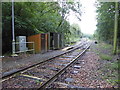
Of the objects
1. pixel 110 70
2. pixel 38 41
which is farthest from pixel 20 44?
pixel 110 70

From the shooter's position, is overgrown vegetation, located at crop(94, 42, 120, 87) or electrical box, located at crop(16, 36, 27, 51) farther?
electrical box, located at crop(16, 36, 27, 51)

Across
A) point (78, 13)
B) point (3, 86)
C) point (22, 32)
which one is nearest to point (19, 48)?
point (22, 32)

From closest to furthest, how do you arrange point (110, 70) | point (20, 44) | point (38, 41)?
point (110, 70) < point (20, 44) < point (38, 41)

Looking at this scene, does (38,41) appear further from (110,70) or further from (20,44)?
(110,70)

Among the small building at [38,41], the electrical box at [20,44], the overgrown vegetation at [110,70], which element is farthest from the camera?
the small building at [38,41]

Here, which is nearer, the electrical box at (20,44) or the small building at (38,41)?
the electrical box at (20,44)

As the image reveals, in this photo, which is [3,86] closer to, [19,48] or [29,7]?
[19,48]

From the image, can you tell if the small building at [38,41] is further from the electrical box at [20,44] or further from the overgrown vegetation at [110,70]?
the overgrown vegetation at [110,70]

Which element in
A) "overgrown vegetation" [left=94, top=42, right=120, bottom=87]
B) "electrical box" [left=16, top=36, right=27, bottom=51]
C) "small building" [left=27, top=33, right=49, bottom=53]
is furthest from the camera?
"small building" [left=27, top=33, right=49, bottom=53]

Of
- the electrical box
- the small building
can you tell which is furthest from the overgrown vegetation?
the electrical box

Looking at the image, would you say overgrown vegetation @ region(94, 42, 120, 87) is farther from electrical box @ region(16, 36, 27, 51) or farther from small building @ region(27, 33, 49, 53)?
electrical box @ region(16, 36, 27, 51)

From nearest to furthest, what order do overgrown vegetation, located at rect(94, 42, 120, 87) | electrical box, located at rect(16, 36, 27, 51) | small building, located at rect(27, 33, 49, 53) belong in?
overgrown vegetation, located at rect(94, 42, 120, 87), electrical box, located at rect(16, 36, 27, 51), small building, located at rect(27, 33, 49, 53)

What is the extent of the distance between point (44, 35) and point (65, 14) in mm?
10042

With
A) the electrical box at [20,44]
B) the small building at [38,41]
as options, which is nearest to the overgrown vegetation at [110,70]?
the small building at [38,41]
